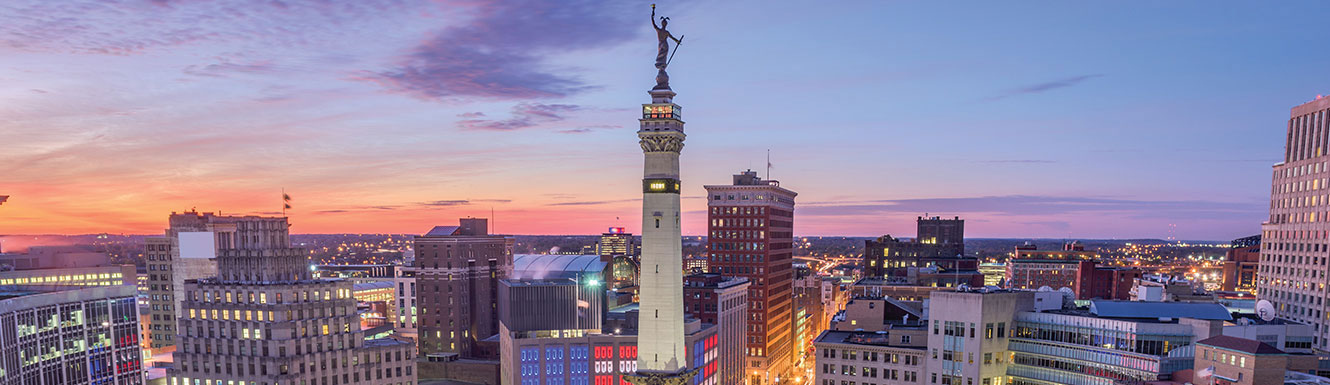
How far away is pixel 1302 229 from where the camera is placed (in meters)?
134

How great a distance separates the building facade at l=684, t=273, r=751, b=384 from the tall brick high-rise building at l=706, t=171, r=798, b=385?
8354 mm

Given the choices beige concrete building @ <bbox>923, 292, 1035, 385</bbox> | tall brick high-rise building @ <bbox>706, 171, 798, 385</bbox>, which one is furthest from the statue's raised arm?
tall brick high-rise building @ <bbox>706, 171, 798, 385</bbox>

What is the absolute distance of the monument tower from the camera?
224ft

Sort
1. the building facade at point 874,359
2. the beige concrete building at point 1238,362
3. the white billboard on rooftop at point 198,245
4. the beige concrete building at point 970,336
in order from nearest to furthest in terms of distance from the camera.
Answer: the beige concrete building at point 1238,362, the beige concrete building at point 970,336, the building facade at point 874,359, the white billboard on rooftop at point 198,245

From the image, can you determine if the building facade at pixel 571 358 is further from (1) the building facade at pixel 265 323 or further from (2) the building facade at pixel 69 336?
(2) the building facade at pixel 69 336

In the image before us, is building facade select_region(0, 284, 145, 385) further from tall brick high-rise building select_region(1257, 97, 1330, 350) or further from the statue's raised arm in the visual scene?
tall brick high-rise building select_region(1257, 97, 1330, 350)

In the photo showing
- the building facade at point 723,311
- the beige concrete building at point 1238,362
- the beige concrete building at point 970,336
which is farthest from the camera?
the building facade at point 723,311

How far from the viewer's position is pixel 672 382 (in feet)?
223

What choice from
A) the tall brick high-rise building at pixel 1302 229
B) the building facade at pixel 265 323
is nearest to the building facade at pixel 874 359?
the tall brick high-rise building at pixel 1302 229

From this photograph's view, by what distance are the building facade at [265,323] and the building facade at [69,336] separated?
71.1 ft

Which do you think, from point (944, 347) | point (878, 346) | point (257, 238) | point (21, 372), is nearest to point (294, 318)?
point (257, 238)

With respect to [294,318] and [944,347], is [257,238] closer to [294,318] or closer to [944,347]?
[294,318]

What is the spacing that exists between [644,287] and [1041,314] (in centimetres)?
7290

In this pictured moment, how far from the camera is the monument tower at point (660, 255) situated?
68.3 m
